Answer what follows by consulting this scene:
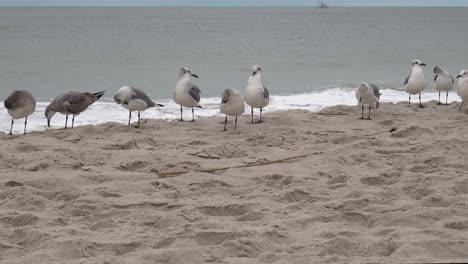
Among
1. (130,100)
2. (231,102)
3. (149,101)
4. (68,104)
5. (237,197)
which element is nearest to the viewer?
(237,197)

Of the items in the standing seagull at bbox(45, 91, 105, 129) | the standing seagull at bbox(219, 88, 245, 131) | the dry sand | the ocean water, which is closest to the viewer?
the dry sand

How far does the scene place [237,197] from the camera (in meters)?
4.93

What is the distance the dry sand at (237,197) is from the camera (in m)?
3.79

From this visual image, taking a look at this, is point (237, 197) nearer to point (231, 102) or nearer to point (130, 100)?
point (231, 102)

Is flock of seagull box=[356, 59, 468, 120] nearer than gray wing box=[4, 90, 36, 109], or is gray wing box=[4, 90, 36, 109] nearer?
gray wing box=[4, 90, 36, 109]

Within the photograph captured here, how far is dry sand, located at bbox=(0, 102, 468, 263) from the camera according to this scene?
3.79m

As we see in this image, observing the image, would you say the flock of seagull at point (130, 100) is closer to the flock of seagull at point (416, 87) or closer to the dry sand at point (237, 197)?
the dry sand at point (237, 197)

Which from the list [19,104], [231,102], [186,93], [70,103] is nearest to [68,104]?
[70,103]

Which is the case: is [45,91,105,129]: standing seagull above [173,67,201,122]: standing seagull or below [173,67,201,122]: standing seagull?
below

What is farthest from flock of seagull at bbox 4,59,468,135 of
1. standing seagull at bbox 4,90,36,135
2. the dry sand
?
the dry sand

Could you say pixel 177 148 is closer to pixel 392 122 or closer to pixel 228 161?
pixel 228 161

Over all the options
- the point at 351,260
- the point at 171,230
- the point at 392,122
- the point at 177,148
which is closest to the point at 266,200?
the point at 171,230

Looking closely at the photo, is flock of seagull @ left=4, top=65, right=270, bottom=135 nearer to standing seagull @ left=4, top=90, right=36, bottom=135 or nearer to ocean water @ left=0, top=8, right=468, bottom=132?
standing seagull @ left=4, top=90, right=36, bottom=135

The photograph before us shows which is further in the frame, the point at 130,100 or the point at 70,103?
the point at 130,100
